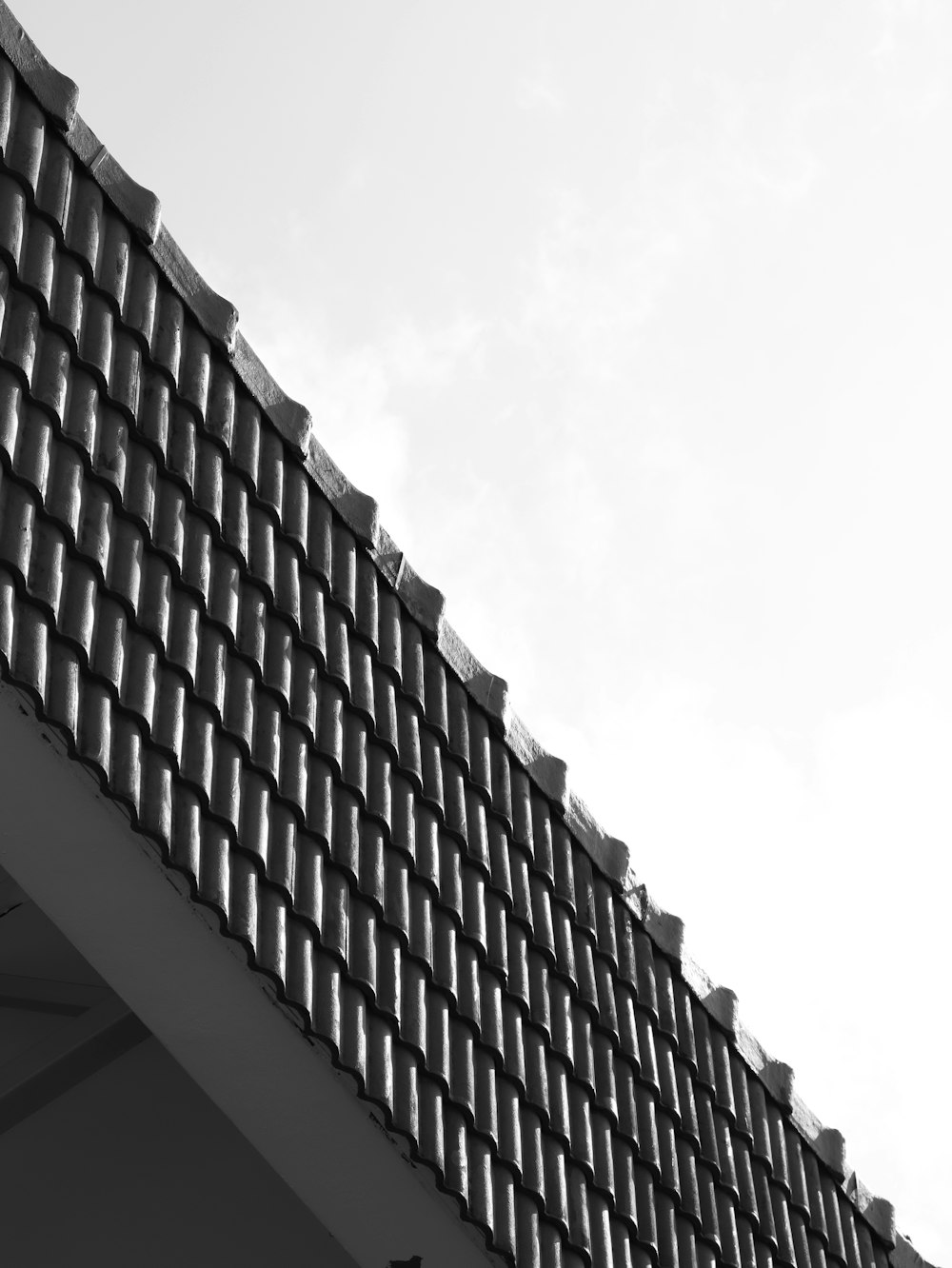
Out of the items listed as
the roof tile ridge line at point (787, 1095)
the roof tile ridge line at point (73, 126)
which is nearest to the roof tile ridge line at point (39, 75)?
the roof tile ridge line at point (73, 126)

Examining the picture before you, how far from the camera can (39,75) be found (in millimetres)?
4543

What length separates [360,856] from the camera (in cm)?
473

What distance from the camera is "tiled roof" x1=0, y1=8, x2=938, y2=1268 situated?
162 inches

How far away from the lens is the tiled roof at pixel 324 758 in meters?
4.12

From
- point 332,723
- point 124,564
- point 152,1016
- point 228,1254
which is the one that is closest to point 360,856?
point 332,723

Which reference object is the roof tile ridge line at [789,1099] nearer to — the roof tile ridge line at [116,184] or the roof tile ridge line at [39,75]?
the roof tile ridge line at [116,184]

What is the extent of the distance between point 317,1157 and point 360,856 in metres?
0.91

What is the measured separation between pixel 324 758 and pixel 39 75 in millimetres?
Result: 2229

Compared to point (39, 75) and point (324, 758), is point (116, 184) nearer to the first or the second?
point (39, 75)

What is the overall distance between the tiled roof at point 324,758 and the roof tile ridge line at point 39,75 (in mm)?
12

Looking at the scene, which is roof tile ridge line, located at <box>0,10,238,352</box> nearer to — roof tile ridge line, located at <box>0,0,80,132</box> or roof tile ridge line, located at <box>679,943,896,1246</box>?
roof tile ridge line, located at <box>0,0,80,132</box>

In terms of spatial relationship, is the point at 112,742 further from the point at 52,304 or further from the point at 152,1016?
the point at 52,304

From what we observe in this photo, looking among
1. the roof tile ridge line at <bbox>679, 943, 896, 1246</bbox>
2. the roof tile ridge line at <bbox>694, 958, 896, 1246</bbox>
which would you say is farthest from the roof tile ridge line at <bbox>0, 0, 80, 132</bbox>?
the roof tile ridge line at <bbox>694, 958, 896, 1246</bbox>

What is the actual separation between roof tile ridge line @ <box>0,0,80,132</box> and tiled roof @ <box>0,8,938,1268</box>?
12 millimetres
